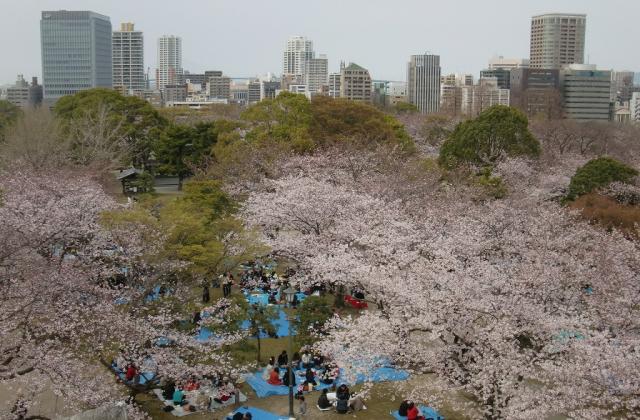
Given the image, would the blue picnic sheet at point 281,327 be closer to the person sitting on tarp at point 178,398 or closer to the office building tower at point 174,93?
the person sitting on tarp at point 178,398

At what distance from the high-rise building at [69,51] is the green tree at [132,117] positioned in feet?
331

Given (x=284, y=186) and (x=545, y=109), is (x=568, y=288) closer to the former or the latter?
(x=284, y=186)

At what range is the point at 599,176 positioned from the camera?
26.2 meters

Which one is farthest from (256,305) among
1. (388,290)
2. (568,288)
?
(568,288)

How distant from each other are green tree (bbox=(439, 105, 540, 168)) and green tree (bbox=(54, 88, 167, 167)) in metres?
21.5

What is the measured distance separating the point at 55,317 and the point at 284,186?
531 inches

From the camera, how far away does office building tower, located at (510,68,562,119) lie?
3014 inches

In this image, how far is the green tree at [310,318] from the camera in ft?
49.8

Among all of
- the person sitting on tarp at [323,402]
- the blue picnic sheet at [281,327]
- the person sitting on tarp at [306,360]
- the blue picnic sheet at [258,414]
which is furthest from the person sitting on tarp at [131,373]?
the blue picnic sheet at [281,327]

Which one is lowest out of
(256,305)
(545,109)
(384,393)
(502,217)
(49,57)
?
(384,393)

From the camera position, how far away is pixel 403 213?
22.5m

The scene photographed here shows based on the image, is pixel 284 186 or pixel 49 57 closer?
pixel 284 186

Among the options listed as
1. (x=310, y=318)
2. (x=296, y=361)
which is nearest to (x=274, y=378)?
(x=296, y=361)

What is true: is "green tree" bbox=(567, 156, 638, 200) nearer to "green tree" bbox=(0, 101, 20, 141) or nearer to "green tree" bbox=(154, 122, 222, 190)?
"green tree" bbox=(154, 122, 222, 190)
